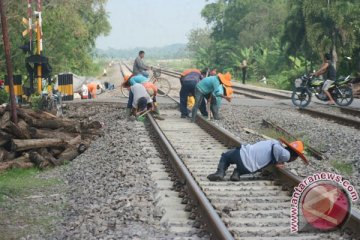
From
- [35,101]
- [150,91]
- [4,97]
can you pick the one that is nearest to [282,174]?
[150,91]

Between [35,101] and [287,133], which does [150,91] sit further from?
[35,101]

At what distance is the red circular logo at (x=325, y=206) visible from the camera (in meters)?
5.63

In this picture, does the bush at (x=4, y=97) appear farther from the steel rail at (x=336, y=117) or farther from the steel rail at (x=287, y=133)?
the steel rail at (x=336, y=117)

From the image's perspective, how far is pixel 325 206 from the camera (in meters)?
5.64

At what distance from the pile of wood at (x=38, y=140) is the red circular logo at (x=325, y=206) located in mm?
6467

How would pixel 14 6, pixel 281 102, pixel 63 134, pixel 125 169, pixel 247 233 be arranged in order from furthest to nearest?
1. pixel 14 6
2. pixel 281 102
3. pixel 63 134
4. pixel 125 169
5. pixel 247 233

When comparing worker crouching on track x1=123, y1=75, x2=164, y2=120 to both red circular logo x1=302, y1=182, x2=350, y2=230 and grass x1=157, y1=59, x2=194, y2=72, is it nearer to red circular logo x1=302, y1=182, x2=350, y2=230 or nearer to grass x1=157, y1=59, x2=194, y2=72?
red circular logo x1=302, y1=182, x2=350, y2=230

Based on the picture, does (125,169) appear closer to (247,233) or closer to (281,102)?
(247,233)

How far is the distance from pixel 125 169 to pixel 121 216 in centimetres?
256

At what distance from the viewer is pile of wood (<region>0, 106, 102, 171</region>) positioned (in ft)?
37.0

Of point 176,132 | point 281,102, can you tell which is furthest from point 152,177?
point 281,102

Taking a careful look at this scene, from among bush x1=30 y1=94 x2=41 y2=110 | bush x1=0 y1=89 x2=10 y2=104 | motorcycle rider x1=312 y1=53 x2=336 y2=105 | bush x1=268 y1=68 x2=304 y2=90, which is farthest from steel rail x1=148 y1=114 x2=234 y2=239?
bush x1=268 y1=68 x2=304 y2=90

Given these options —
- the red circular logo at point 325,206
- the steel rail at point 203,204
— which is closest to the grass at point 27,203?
the steel rail at point 203,204

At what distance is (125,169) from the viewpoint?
29.1 feet
